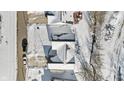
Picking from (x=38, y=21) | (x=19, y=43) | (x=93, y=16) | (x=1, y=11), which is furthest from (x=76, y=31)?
(x=1, y=11)

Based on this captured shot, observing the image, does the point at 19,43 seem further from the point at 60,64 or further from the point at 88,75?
the point at 88,75

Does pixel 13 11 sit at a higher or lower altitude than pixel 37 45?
higher

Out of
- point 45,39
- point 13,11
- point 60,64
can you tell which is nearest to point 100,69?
point 60,64

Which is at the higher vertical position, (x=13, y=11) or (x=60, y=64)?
(x=13, y=11)

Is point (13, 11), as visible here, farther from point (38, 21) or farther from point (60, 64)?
point (60, 64)

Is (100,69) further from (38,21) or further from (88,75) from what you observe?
(38,21)
